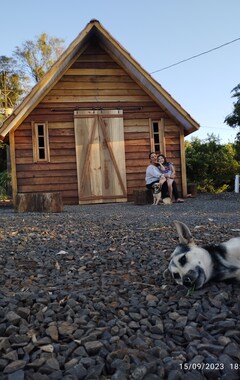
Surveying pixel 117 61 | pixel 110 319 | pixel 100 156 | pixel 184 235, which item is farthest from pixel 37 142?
pixel 110 319

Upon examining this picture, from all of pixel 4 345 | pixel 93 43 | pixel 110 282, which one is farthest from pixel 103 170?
pixel 4 345

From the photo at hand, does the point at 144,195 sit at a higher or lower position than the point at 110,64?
lower

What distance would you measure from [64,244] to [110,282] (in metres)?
1.51

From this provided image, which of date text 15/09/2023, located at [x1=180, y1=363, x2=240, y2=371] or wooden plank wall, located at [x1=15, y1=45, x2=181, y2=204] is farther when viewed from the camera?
wooden plank wall, located at [x1=15, y1=45, x2=181, y2=204]

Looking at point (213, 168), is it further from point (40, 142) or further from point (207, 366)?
point (207, 366)

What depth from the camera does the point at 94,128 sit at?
10.7 meters

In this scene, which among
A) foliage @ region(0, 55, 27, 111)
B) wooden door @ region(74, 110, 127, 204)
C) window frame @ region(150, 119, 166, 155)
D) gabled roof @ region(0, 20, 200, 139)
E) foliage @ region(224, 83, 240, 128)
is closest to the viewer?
gabled roof @ region(0, 20, 200, 139)

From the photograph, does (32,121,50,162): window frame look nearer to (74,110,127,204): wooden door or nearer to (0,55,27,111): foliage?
(74,110,127,204): wooden door

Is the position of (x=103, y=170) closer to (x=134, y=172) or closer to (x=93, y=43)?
(x=134, y=172)

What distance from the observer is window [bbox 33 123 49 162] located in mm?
10516

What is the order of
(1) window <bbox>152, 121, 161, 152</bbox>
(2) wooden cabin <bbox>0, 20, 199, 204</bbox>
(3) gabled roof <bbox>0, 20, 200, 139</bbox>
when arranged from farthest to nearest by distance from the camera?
(1) window <bbox>152, 121, 161, 152</bbox>
(2) wooden cabin <bbox>0, 20, 199, 204</bbox>
(3) gabled roof <bbox>0, 20, 200, 139</bbox>

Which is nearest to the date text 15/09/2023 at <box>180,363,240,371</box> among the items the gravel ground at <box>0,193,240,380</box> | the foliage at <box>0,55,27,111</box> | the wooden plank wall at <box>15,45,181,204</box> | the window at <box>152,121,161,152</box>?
the gravel ground at <box>0,193,240,380</box>

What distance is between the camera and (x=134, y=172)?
36.3 feet

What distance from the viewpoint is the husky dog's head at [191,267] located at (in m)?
2.34
